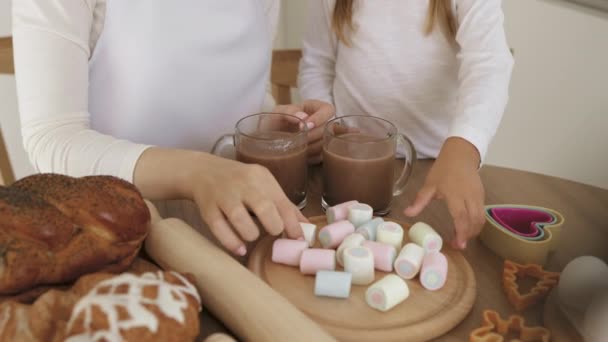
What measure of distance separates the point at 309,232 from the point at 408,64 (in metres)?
0.60

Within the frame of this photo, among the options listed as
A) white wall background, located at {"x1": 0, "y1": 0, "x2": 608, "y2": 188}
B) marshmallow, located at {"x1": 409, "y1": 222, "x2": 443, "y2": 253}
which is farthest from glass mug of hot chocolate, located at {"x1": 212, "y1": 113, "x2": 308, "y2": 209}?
white wall background, located at {"x1": 0, "y1": 0, "x2": 608, "y2": 188}

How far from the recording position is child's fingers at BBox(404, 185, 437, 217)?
2.43 feet

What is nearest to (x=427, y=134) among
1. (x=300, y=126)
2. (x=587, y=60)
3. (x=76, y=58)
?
(x=300, y=126)

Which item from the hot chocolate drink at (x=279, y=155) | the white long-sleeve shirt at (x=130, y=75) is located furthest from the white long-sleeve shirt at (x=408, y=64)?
the hot chocolate drink at (x=279, y=155)

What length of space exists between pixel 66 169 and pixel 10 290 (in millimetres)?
295

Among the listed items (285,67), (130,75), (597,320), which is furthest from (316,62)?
(597,320)

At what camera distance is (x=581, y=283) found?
22.7 inches

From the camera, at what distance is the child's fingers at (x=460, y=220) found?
27.8 inches

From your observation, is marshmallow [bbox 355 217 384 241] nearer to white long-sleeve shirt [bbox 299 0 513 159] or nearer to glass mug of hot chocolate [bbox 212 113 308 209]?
glass mug of hot chocolate [bbox 212 113 308 209]

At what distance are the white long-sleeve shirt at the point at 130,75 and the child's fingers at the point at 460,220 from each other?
0.45 meters

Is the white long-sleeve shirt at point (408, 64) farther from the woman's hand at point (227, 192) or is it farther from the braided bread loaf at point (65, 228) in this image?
the braided bread loaf at point (65, 228)

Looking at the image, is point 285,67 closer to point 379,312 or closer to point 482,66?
point 482,66

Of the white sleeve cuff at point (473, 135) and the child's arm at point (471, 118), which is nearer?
the child's arm at point (471, 118)

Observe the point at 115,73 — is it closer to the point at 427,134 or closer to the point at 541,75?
the point at 427,134
